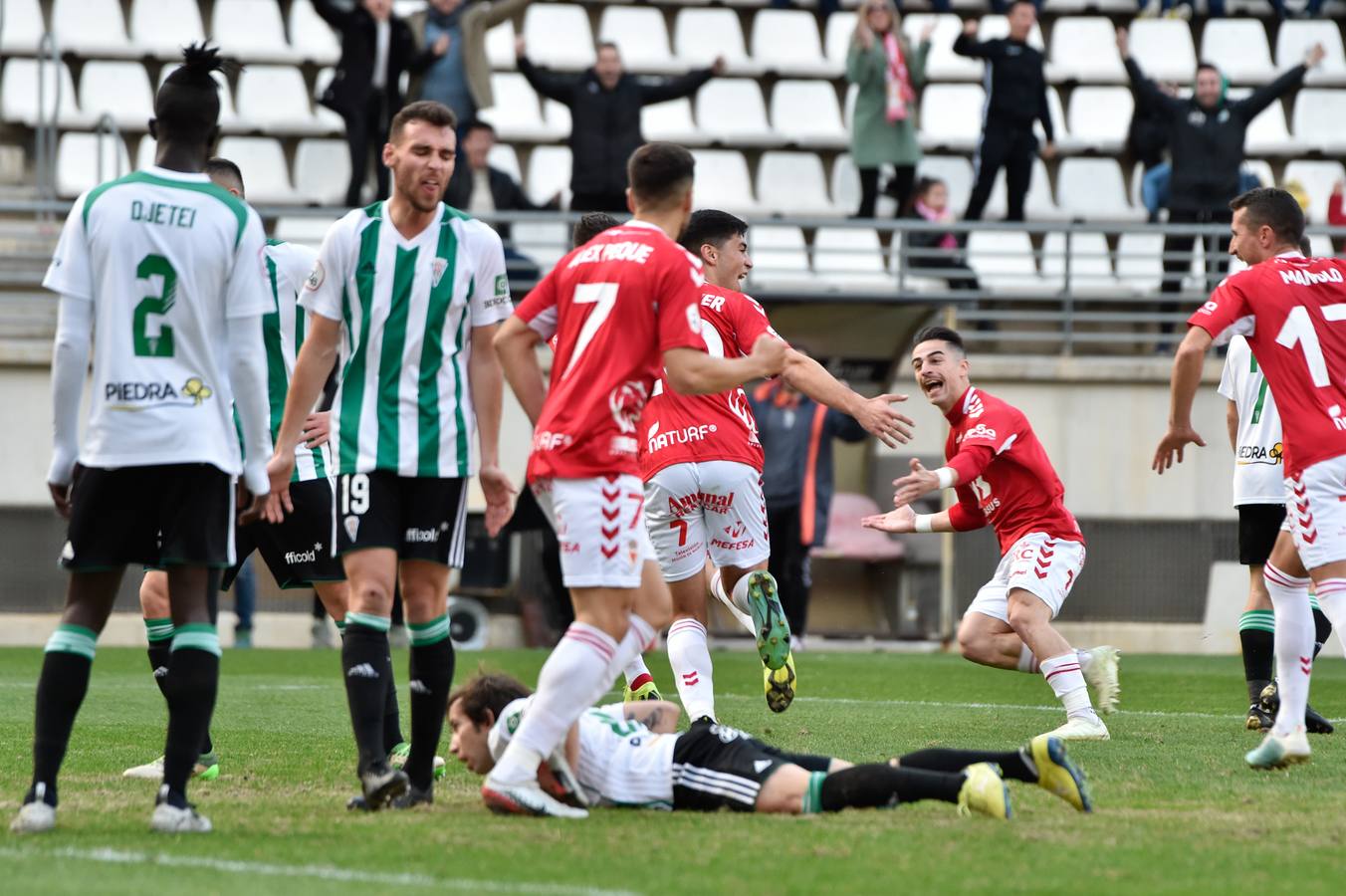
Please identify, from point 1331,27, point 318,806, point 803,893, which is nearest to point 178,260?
point 318,806

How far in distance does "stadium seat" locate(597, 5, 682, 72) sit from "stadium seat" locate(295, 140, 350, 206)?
3.45 meters

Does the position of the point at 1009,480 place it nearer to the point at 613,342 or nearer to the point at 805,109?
the point at 613,342

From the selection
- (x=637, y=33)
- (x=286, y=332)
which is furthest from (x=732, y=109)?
(x=286, y=332)

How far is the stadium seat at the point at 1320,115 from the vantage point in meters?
21.9

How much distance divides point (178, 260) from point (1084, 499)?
42.5 feet

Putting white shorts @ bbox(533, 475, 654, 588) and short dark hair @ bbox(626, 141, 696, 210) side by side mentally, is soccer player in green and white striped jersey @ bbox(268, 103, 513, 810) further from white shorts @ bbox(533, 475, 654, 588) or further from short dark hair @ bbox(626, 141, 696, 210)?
short dark hair @ bbox(626, 141, 696, 210)

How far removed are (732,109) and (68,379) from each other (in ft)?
54.8

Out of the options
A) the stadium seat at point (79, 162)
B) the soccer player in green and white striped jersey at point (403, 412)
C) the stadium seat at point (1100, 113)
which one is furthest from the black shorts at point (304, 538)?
the stadium seat at point (1100, 113)

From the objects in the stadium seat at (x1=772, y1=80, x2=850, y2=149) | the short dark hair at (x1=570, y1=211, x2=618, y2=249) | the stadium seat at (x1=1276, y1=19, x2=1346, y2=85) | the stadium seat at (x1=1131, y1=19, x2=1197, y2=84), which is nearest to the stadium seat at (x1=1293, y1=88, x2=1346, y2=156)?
the stadium seat at (x1=1276, y1=19, x2=1346, y2=85)

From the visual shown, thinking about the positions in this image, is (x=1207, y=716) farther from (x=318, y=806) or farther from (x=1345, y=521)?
(x=318, y=806)

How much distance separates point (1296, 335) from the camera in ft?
23.1

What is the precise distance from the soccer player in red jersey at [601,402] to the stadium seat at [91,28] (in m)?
16.4

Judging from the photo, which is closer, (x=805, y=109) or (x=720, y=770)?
(x=720, y=770)

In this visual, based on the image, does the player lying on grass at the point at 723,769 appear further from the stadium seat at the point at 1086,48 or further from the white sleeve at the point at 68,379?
the stadium seat at the point at 1086,48
